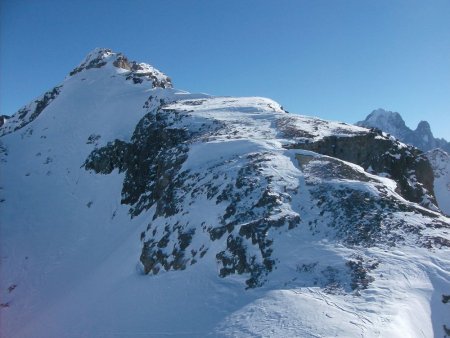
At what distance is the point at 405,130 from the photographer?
577 ft

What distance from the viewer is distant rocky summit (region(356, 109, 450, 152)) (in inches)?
6919

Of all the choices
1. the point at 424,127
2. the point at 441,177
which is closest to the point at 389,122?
the point at 424,127

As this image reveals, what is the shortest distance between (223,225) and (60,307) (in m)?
11.7

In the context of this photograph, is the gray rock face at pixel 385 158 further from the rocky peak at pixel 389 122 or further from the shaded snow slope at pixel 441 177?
the rocky peak at pixel 389 122

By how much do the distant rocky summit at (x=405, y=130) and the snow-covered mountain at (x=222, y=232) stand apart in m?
153

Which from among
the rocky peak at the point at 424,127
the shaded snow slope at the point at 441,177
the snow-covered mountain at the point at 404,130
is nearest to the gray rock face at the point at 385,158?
the shaded snow slope at the point at 441,177

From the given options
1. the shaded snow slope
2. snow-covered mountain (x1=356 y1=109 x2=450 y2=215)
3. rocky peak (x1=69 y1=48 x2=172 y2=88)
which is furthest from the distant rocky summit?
rocky peak (x1=69 y1=48 x2=172 y2=88)

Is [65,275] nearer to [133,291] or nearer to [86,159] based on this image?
[133,291]

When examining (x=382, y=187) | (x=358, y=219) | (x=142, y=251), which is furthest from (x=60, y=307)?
(x=382, y=187)

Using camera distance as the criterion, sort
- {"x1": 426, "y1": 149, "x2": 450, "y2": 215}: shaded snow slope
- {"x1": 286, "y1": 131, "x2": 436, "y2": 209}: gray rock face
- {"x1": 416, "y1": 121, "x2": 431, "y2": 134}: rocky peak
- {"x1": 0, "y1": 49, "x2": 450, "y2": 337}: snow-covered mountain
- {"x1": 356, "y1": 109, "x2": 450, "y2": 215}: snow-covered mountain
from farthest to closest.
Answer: {"x1": 416, "y1": 121, "x2": 431, "y2": 134}: rocky peak, {"x1": 356, "y1": 109, "x2": 450, "y2": 215}: snow-covered mountain, {"x1": 426, "y1": 149, "x2": 450, "y2": 215}: shaded snow slope, {"x1": 286, "y1": 131, "x2": 436, "y2": 209}: gray rock face, {"x1": 0, "y1": 49, "x2": 450, "y2": 337}: snow-covered mountain

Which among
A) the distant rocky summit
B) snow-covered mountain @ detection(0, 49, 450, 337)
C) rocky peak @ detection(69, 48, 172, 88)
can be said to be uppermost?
the distant rocky summit

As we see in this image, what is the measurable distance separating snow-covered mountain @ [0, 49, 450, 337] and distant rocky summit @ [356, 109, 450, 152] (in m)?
153

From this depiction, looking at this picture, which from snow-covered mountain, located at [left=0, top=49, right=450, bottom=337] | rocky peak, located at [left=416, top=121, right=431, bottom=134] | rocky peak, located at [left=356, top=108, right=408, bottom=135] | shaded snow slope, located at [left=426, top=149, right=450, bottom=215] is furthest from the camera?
rocky peak, located at [left=416, top=121, right=431, bottom=134]

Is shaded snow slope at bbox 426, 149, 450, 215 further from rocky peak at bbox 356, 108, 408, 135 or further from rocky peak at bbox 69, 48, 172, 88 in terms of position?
rocky peak at bbox 356, 108, 408, 135
